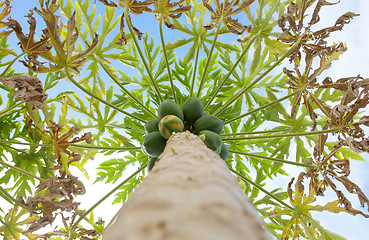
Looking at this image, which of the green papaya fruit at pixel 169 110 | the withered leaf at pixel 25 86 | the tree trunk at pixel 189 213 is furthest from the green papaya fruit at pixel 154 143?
the tree trunk at pixel 189 213

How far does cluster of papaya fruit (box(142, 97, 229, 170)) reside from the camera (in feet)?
6.07

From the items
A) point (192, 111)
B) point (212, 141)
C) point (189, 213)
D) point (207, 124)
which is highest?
point (192, 111)

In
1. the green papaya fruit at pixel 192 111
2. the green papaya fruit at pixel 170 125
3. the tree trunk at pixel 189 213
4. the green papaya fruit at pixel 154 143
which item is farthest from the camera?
the green papaya fruit at pixel 192 111

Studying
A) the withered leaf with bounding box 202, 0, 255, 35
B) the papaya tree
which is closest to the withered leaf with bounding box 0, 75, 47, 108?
the papaya tree

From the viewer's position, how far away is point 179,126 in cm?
185

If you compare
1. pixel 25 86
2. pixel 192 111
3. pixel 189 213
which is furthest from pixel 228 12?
pixel 189 213

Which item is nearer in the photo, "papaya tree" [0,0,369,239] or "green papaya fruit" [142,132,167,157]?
"papaya tree" [0,0,369,239]

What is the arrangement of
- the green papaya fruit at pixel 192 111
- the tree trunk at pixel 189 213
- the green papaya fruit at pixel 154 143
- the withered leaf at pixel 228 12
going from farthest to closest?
1. the withered leaf at pixel 228 12
2. the green papaya fruit at pixel 192 111
3. the green papaya fruit at pixel 154 143
4. the tree trunk at pixel 189 213

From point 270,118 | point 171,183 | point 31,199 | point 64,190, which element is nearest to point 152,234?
point 171,183

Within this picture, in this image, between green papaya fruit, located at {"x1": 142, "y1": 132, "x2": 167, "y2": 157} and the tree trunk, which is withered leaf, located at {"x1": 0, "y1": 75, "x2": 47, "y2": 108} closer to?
green papaya fruit, located at {"x1": 142, "y1": 132, "x2": 167, "y2": 157}

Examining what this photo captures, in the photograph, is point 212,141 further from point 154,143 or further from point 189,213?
point 189,213

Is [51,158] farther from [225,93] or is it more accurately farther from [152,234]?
[152,234]

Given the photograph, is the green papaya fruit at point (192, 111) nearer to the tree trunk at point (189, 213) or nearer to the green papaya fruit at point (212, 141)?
the green papaya fruit at point (212, 141)

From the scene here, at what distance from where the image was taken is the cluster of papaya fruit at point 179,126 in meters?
1.85
